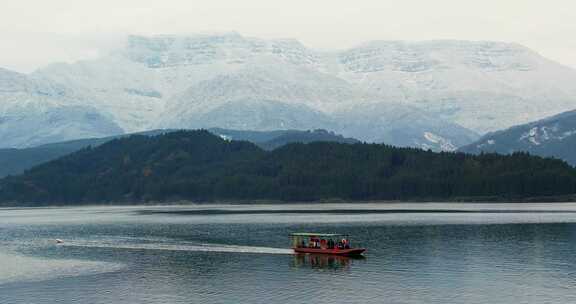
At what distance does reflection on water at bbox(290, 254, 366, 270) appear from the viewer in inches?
6270

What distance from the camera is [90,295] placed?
128 metres

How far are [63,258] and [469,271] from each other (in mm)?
85588

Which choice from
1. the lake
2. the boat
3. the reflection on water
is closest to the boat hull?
the boat

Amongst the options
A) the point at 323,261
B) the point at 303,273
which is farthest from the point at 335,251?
the point at 303,273

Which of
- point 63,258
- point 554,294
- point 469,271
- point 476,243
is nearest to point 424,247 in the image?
point 476,243

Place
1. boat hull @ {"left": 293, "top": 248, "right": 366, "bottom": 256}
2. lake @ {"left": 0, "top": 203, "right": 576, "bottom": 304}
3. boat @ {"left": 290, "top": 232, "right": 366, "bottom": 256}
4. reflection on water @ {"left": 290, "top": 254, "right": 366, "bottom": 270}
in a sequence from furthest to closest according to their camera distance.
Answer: boat @ {"left": 290, "top": 232, "right": 366, "bottom": 256} < boat hull @ {"left": 293, "top": 248, "right": 366, "bottom": 256} < reflection on water @ {"left": 290, "top": 254, "right": 366, "bottom": 270} < lake @ {"left": 0, "top": 203, "right": 576, "bottom": 304}

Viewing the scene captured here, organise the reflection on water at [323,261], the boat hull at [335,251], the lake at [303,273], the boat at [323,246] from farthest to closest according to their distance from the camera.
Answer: the boat at [323,246] < the boat hull at [335,251] < the reflection on water at [323,261] < the lake at [303,273]

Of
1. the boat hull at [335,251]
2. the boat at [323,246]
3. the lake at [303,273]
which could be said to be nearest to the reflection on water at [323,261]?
the lake at [303,273]

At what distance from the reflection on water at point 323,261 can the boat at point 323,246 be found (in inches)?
48.3

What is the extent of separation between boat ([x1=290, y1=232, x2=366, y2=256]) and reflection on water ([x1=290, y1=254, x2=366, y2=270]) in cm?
123

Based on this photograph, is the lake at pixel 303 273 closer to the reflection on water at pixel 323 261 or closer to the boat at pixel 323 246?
the reflection on water at pixel 323 261

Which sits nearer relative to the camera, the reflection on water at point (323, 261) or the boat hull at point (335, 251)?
the reflection on water at point (323, 261)

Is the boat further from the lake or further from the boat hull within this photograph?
the lake

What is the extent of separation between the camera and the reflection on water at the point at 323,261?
522ft
